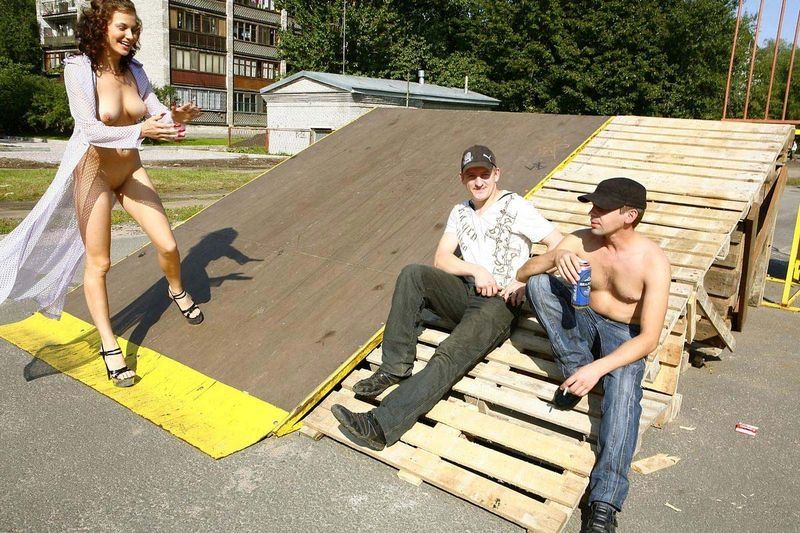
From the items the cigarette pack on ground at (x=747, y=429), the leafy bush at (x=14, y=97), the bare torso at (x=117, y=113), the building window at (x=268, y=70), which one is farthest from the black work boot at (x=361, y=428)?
the building window at (x=268, y=70)

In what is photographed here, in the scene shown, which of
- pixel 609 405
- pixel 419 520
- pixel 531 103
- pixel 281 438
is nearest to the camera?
pixel 419 520

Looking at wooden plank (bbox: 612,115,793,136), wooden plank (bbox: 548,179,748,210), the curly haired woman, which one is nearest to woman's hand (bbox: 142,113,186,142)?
the curly haired woman

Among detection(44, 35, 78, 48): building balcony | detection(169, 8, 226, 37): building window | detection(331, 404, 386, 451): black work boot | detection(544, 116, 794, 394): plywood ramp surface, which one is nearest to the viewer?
detection(331, 404, 386, 451): black work boot

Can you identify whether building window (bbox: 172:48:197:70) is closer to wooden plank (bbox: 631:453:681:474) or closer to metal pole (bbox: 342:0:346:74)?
metal pole (bbox: 342:0:346:74)

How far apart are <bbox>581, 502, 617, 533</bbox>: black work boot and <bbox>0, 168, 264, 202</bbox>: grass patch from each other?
1254 centimetres

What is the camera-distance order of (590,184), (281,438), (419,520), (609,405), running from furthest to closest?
(590,184) → (281,438) → (609,405) → (419,520)

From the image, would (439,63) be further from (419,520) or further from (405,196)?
(419,520)

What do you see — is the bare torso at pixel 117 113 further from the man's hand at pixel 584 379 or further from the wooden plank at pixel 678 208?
the wooden plank at pixel 678 208

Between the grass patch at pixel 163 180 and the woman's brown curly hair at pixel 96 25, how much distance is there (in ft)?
32.6

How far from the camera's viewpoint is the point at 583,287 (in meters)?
3.11

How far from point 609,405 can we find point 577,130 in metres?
4.24

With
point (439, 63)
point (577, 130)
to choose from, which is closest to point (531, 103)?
point (439, 63)

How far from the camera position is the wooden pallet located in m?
2.99

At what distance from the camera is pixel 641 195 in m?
3.11
